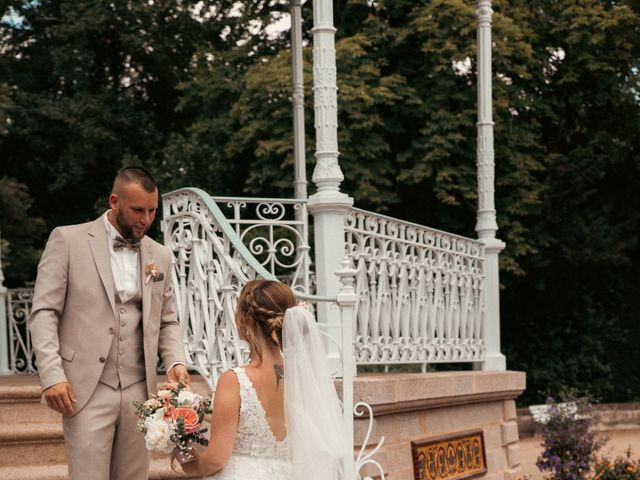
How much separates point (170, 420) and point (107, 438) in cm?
43

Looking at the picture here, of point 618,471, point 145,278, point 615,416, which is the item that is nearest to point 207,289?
point 145,278

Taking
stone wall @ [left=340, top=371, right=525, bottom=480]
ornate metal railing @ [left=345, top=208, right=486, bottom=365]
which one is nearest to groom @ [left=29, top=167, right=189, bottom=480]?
stone wall @ [left=340, top=371, right=525, bottom=480]

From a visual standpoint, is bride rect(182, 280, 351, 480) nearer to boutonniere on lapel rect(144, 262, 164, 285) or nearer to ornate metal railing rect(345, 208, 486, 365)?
boutonniere on lapel rect(144, 262, 164, 285)

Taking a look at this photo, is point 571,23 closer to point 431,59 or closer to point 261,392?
point 431,59

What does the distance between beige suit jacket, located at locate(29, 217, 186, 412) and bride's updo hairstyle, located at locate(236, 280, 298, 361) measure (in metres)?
0.54

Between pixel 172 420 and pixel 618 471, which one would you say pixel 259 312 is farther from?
pixel 618 471

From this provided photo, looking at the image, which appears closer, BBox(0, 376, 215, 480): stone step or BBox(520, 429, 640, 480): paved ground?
BBox(0, 376, 215, 480): stone step

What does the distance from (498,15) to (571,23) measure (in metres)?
1.62

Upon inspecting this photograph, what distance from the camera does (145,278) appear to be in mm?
4496

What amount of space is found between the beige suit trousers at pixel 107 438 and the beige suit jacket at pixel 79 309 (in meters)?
0.06

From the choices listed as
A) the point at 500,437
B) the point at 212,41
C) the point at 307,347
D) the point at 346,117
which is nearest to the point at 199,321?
the point at 307,347

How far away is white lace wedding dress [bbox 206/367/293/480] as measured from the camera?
4.09m

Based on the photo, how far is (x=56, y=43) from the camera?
856 inches

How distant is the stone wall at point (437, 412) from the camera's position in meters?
6.71
